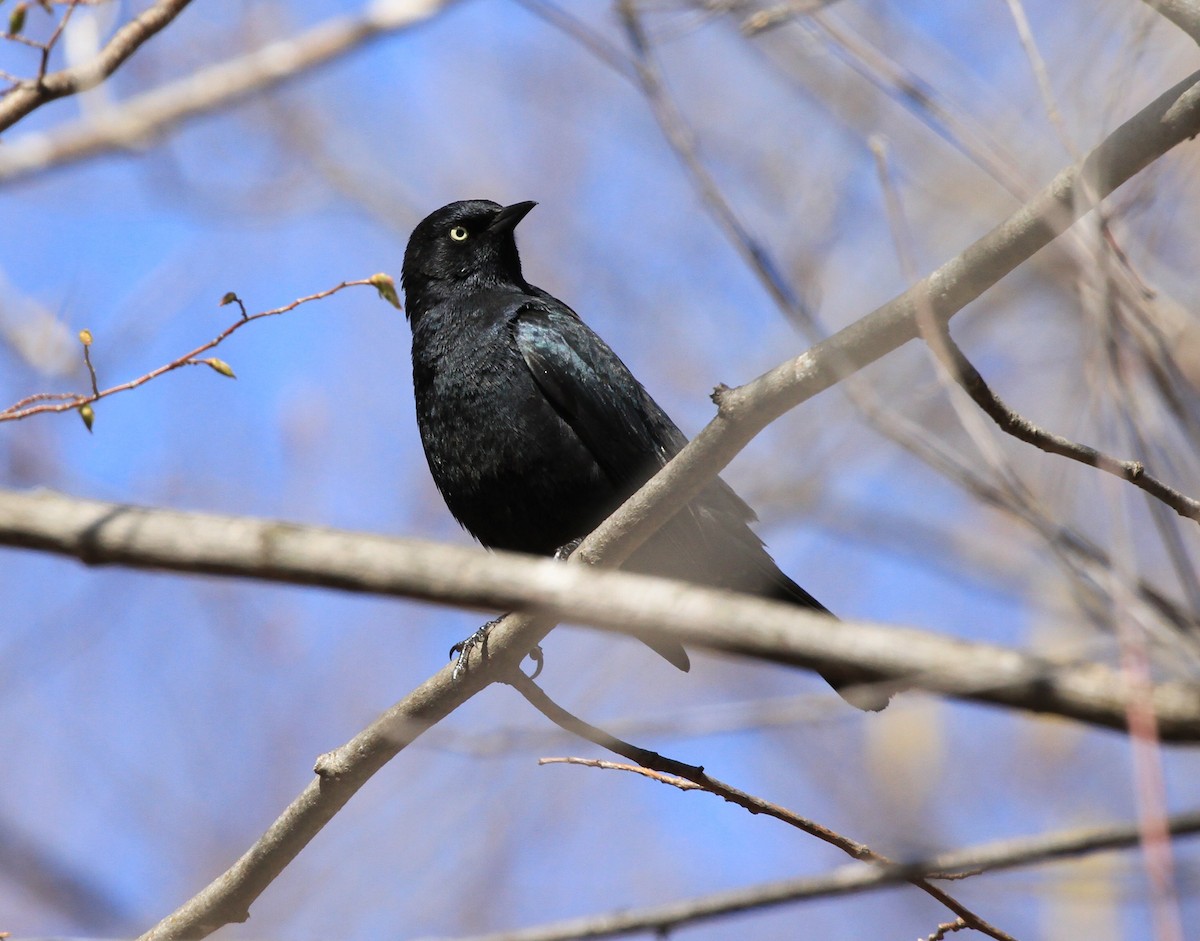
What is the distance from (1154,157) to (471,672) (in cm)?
228

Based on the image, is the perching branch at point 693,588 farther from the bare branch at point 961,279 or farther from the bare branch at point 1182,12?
the bare branch at point 1182,12

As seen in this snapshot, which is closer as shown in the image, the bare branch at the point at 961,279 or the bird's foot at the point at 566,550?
the bare branch at the point at 961,279

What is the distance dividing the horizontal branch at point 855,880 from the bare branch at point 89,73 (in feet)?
8.92

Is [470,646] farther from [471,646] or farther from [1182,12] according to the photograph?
[1182,12]

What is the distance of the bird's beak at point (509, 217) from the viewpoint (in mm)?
5879

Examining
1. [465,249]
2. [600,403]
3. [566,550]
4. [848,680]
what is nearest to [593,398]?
[600,403]

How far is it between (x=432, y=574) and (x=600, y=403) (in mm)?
3341

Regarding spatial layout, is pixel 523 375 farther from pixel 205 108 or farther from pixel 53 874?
pixel 53 874

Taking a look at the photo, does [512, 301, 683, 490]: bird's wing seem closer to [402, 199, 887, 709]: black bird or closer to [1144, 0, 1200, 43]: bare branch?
[402, 199, 887, 709]: black bird

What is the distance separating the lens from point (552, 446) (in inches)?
190

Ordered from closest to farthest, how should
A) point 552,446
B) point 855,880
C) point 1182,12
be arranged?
1. point 855,880
2. point 1182,12
3. point 552,446

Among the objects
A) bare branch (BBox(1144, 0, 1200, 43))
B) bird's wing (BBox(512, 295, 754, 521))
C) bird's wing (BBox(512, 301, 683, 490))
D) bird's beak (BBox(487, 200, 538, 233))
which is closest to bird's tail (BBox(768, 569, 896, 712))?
bird's wing (BBox(512, 295, 754, 521))

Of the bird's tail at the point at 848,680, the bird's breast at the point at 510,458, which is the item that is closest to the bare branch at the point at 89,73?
the bird's breast at the point at 510,458

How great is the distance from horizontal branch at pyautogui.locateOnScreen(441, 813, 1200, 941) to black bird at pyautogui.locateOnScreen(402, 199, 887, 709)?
8.83 ft
